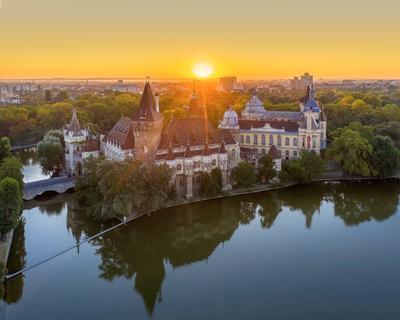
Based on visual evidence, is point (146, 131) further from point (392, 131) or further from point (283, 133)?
point (392, 131)

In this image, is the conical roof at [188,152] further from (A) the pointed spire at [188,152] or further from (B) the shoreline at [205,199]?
(B) the shoreline at [205,199]

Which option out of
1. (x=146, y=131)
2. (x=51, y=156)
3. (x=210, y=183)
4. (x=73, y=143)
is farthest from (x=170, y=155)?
(x=51, y=156)

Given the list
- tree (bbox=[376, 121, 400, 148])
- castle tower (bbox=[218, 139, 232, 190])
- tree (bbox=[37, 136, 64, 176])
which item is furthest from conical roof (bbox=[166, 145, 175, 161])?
tree (bbox=[376, 121, 400, 148])

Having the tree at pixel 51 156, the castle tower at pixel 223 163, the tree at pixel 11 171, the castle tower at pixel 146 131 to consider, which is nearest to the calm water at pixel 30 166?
the tree at pixel 51 156

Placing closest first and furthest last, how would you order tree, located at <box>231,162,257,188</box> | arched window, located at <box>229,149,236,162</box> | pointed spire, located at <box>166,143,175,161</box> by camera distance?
pointed spire, located at <box>166,143,175,161</box>
tree, located at <box>231,162,257,188</box>
arched window, located at <box>229,149,236,162</box>

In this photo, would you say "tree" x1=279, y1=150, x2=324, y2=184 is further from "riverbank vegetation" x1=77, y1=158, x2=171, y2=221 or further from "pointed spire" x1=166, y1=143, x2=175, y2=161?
"riverbank vegetation" x1=77, y1=158, x2=171, y2=221

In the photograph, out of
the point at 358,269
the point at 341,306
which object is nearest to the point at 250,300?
the point at 341,306
